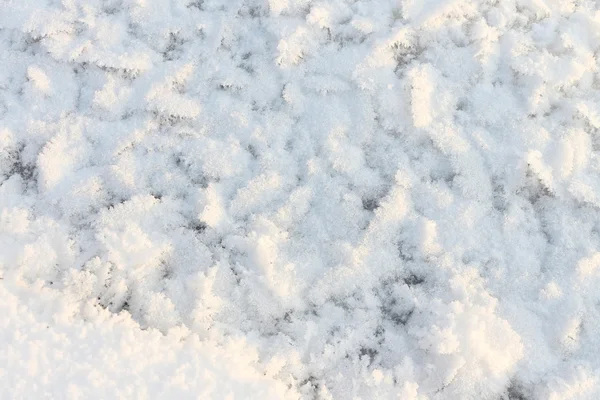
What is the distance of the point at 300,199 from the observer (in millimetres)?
2119

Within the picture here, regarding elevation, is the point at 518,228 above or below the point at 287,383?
above

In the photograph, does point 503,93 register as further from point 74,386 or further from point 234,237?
point 74,386

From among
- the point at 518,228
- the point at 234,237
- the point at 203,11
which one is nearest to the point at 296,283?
the point at 234,237

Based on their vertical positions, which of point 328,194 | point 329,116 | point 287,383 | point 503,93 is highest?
point 503,93

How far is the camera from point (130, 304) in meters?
1.94

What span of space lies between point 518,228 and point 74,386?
5.23 ft

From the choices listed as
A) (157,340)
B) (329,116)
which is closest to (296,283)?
(157,340)

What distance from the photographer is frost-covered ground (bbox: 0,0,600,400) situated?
→ 72.1 inches

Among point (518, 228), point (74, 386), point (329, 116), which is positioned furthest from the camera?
point (329, 116)

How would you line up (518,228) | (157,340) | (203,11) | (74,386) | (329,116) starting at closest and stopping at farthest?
(74,386), (157,340), (518,228), (329,116), (203,11)

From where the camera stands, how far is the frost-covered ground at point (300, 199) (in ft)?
6.00

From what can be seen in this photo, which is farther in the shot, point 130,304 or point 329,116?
point 329,116

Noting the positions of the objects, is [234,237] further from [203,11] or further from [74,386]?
[203,11]

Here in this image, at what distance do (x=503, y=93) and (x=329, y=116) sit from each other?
2.38 feet
